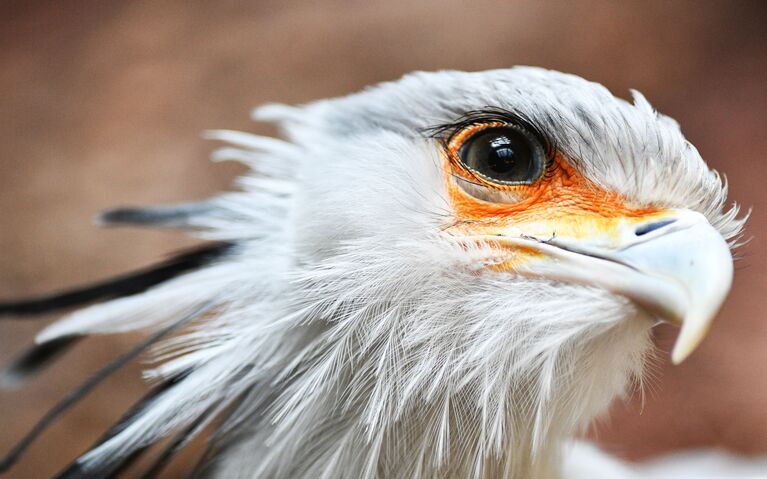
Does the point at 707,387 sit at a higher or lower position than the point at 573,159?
lower

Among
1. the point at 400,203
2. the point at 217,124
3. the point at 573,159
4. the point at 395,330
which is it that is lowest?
the point at 395,330

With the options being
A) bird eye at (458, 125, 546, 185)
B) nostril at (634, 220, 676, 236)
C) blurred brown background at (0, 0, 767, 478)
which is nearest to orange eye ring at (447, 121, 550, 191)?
bird eye at (458, 125, 546, 185)

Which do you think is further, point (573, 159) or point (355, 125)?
point (355, 125)

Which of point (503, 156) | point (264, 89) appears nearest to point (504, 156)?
point (503, 156)

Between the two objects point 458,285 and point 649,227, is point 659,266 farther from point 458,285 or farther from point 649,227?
point 458,285

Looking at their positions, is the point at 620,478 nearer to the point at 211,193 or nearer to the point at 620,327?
the point at 620,327

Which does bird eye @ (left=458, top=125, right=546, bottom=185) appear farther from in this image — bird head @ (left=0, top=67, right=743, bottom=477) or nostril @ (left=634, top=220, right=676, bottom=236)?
nostril @ (left=634, top=220, right=676, bottom=236)

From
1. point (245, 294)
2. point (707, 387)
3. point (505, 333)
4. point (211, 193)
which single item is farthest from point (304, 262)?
point (707, 387)

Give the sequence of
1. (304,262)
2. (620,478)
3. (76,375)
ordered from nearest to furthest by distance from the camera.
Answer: (304,262) < (620,478) < (76,375)
